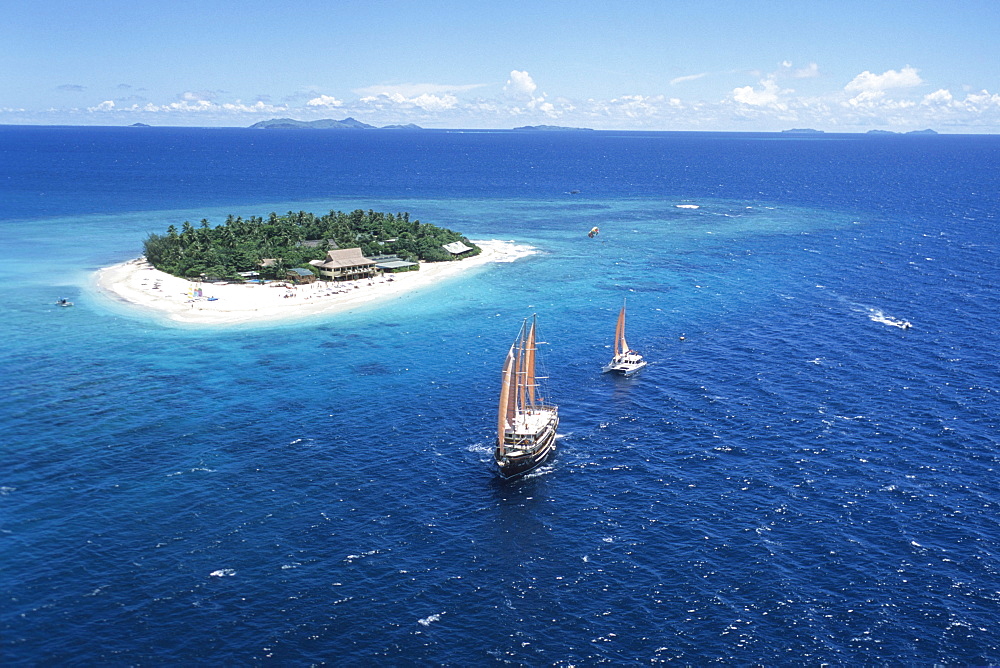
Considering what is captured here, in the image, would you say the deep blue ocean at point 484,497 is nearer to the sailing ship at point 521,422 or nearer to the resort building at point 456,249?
the sailing ship at point 521,422

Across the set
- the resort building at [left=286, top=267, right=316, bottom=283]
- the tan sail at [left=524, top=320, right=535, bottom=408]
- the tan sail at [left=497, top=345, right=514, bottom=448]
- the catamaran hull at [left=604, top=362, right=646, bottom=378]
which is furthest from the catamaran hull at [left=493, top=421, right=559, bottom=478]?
the resort building at [left=286, top=267, right=316, bottom=283]

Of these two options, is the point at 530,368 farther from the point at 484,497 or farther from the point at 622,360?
the point at 484,497

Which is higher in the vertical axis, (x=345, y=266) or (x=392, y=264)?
(x=345, y=266)

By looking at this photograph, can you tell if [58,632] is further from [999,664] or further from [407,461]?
[999,664]

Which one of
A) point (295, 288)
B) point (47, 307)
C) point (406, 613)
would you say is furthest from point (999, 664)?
point (47, 307)

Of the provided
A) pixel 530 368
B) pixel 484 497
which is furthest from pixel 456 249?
pixel 484 497

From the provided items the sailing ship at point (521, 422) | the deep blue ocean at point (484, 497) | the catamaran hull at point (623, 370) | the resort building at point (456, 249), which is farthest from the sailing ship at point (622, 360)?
the resort building at point (456, 249)
